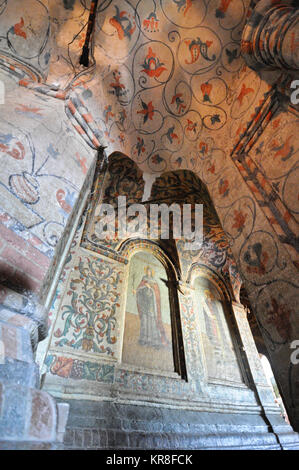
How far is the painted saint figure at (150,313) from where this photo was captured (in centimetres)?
356

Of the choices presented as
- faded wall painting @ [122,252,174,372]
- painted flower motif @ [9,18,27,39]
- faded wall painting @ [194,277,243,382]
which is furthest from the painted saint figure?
painted flower motif @ [9,18,27,39]

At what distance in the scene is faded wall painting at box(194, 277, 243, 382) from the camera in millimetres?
4078

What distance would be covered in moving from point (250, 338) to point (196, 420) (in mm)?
2652

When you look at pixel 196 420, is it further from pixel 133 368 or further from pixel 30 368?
pixel 30 368

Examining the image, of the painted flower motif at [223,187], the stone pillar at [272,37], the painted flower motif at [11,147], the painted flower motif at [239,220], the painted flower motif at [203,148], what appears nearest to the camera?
the painted flower motif at [11,147]

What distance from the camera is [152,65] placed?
2961 millimetres

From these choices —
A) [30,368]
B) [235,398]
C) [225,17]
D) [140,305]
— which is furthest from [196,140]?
[235,398]

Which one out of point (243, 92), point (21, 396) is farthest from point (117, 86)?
point (21, 396)

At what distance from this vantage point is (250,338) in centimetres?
496

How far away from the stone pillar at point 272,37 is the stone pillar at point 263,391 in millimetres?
4527

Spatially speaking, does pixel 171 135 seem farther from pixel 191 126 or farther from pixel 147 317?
pixel 147 317

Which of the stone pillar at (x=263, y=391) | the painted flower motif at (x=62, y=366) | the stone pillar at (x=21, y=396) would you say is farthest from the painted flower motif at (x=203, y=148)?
the stone pillar at (x=263, y=391)

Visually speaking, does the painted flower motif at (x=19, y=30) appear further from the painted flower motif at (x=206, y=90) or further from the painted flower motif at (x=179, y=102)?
the painted flower motif at (x=206, y=90)

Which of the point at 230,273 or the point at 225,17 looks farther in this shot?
the point at 230,273
